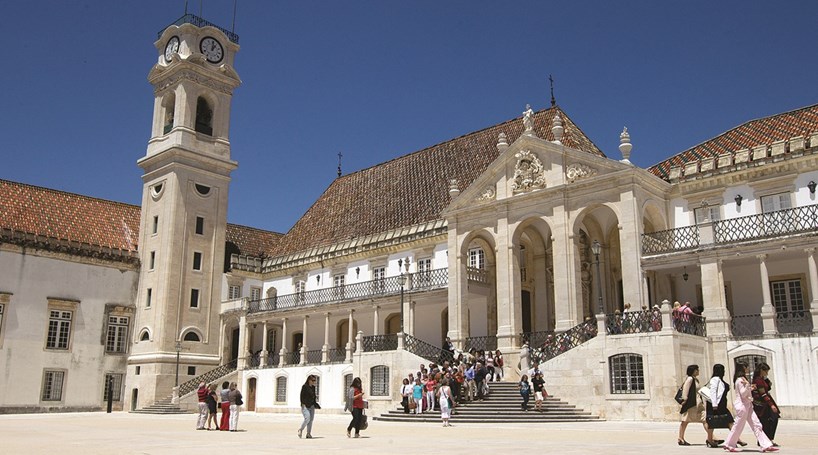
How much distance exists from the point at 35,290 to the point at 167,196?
7822mm

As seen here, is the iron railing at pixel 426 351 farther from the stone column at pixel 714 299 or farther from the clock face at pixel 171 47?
the clock face at pixel 171 47

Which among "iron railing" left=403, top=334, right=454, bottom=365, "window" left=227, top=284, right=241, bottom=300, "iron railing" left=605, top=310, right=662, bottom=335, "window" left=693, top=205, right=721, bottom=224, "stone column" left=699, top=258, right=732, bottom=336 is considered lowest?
"iron railing" left=403, top=334, right=454, bottom=365

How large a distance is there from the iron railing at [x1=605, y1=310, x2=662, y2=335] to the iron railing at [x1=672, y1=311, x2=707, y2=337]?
51 cm

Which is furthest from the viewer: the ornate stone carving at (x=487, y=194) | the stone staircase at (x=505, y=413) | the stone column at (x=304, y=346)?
the stone column at (x=304, y=346)

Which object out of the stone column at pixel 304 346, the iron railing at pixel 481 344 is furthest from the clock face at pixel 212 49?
the iron railing at pixel 481 344

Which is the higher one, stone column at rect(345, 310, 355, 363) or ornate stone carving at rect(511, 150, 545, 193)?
ornate stone carving at rect(511, 150, 545, 193)

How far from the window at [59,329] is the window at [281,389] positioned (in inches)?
427

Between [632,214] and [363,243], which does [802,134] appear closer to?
[632,214]

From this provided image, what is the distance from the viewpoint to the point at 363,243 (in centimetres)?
3562

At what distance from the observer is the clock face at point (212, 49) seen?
4081cm

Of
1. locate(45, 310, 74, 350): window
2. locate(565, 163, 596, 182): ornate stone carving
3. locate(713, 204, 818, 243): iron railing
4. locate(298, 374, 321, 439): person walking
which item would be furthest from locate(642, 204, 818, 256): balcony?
locate(45, 310, 74, 350): window

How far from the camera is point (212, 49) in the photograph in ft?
136

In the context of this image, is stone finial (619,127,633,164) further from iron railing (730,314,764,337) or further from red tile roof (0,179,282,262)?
red tile roof (0,179,282,262)

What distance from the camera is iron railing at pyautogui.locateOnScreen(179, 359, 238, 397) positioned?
115ft
